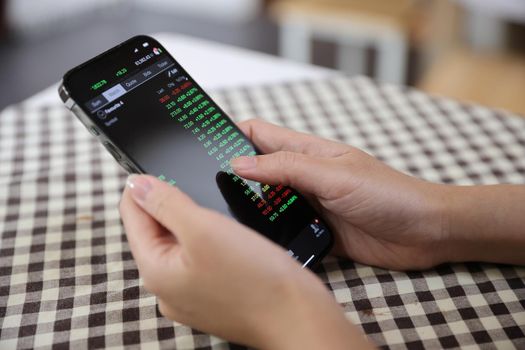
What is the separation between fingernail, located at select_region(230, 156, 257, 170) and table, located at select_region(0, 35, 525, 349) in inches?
5.6

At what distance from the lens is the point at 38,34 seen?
2.41m

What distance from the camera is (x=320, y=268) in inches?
24.1

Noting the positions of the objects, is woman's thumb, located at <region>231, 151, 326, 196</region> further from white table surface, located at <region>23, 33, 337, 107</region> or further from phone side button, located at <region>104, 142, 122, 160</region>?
white table surface, located at <region>23, 33, 337, 107</region>

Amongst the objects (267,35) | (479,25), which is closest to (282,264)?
(479,25)

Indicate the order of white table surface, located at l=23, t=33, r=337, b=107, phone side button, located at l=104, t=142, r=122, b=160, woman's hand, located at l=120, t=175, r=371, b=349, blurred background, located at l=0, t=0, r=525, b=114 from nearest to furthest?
woman's hand, located at l=120, t=175, r=371, b=349
phone side button, located at l=104, t=142, r=122, b=160
white table surface, located at l=23, t=33, r=337, b=107
blurred background, located at l=0, t=0, r=525, b=114

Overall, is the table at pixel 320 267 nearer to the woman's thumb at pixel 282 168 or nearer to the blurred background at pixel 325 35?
the woman's thumb at pixel 282 168

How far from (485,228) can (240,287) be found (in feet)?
0.99

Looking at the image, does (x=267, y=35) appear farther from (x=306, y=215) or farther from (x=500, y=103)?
(x=306, y=215)

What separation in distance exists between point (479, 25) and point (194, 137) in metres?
1.81

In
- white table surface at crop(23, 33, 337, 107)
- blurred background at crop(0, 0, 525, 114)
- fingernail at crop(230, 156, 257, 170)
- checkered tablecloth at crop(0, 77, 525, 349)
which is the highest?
A: fingernail at crop(230, 156, 257, 170)

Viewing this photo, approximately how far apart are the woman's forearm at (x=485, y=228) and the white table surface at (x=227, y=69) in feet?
1.59

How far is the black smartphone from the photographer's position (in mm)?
554

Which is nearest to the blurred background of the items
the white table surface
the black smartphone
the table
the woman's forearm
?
the white table surface

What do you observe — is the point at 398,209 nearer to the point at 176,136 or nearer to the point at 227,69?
the point at 176,136
